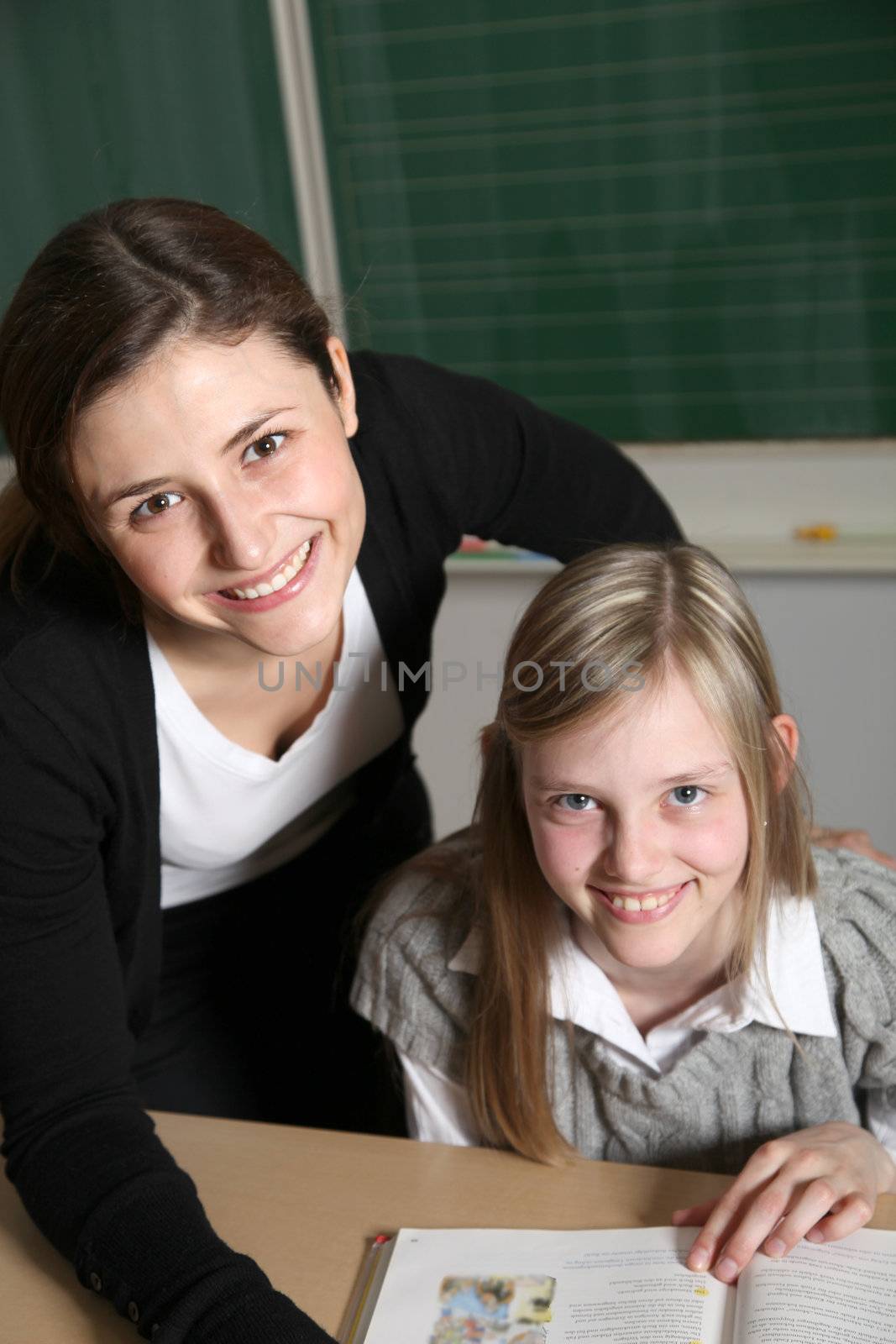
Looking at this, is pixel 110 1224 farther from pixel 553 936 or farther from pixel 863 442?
pixel 863 442

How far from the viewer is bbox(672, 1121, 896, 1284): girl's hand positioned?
838 mm

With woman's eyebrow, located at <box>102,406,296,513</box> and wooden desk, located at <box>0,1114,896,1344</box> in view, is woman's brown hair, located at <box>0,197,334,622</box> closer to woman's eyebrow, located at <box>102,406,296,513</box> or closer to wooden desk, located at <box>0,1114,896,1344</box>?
woman's eyebrow, located at <box>102,406,296,513</box>

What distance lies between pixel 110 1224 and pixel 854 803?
1483mm

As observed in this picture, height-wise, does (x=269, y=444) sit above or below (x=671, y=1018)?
above

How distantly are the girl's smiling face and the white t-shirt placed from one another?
23 cm

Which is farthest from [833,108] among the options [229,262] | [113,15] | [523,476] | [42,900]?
[42,900]

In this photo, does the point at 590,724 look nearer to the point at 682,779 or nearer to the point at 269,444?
the point at 682,779

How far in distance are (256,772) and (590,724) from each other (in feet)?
1.04

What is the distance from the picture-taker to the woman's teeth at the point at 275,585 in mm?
943

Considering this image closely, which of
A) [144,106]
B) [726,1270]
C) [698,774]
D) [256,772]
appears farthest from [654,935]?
[144,106]

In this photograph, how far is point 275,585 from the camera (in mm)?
949

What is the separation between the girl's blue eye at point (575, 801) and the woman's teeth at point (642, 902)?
0.07m

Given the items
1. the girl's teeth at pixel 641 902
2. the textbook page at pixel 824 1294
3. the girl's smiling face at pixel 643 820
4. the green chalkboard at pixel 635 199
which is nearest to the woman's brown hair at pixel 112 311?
the girl's smiling face at pixel 643 820

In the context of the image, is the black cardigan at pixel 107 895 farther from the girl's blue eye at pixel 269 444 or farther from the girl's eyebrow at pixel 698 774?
the girl's eyebrow at pixel 698 774
